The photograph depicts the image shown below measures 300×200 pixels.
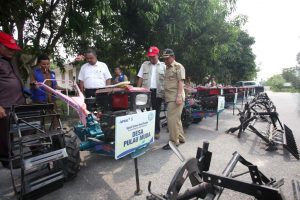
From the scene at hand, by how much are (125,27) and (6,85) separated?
17.5 feet

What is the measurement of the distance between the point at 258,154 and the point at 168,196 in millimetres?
3523

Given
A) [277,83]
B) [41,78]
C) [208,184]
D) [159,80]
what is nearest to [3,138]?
[41,78]

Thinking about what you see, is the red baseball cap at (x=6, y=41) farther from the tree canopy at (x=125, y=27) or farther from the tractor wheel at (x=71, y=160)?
the tree canopy at (x=125, y=27)

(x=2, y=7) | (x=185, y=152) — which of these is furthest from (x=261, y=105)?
(x=2, y=7)

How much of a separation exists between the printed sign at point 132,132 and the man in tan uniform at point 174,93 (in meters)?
1.72

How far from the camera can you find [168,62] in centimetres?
473

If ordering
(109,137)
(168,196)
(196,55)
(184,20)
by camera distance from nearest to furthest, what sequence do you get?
(168,196) < (109,137) < (184,20) < (196,55)

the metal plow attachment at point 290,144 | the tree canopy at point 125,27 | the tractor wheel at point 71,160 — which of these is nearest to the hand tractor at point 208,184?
the tractor wheel at point 71,160

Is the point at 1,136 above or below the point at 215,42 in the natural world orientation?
below

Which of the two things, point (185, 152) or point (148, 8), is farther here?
point (148, 8)

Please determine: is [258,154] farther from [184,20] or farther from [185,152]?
[184,20]

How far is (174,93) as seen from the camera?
477 centimetres

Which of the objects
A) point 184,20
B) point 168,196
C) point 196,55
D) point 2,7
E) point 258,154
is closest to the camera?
point 168,196

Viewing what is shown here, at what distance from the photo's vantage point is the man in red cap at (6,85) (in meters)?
3.16
